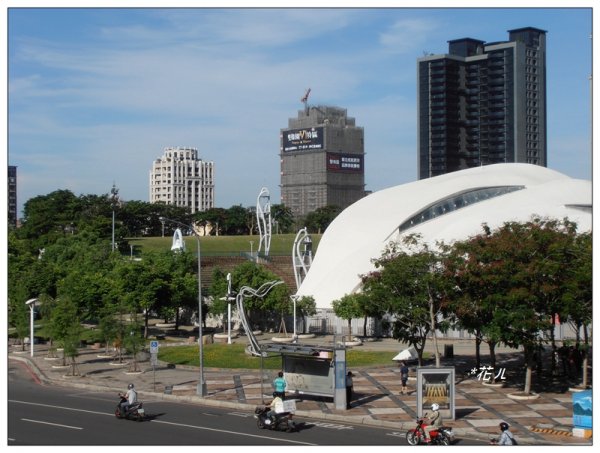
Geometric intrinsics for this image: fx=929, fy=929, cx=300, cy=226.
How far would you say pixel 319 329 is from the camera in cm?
7062

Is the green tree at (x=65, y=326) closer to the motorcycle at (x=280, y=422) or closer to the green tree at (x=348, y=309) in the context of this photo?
the motorcycle at (x=280, y=422)

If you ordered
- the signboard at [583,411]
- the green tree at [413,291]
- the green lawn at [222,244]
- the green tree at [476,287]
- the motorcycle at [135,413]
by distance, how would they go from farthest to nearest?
the green lawn at [222,244], the green tree at [413,291], the green tree at [476,287], the motorcycle at [135,413], the signboard at [583,411]

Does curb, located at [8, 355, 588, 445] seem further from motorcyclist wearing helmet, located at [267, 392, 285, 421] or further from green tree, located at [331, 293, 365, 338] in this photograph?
green tree, located at [331, 293, 365, 338]

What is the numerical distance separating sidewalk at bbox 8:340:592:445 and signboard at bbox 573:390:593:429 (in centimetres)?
60

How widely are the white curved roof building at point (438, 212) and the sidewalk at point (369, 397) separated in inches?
684

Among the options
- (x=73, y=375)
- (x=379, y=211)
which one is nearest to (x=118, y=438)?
(x=73, y=375)

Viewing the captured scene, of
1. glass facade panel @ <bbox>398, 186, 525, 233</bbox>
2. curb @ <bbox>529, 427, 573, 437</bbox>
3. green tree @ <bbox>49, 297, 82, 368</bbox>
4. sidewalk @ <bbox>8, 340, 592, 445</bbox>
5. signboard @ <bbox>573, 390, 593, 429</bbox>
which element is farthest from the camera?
glass facade panel @ <bbox>398, 186, 525, 233</bbox>

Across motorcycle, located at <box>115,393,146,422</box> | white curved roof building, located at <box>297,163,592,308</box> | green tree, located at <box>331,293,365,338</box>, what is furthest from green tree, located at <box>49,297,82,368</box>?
white curved roof building, located at <box>297,163,592,308</box>

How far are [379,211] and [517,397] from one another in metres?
41.4

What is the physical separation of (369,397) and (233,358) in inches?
621

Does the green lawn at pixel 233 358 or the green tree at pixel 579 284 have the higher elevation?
the green tree at pixel 579 284

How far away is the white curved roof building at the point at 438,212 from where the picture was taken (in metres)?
69.7

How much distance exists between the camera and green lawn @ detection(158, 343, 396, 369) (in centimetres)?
5100

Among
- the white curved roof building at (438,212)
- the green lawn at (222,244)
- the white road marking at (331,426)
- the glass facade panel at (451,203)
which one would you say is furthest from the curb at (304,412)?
the green lawn at (222,244)
